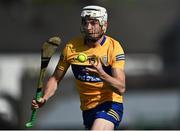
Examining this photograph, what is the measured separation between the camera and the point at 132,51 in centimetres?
2842

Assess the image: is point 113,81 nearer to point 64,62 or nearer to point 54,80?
point 64,62

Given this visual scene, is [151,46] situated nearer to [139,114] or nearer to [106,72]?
[139,114]

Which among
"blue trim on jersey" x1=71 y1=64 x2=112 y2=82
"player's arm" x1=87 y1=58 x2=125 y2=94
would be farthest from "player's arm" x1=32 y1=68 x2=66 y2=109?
"player's arm" x1=87 y1=58 x2=125 y2=94

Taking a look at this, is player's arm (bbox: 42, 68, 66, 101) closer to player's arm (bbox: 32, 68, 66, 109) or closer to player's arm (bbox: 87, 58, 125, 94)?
player's arm (bbox: 32, 68, 66, 109)

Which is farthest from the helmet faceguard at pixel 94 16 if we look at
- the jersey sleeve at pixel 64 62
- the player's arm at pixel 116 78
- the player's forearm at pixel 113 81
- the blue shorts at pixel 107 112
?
the blue shorts at pixel 107 112

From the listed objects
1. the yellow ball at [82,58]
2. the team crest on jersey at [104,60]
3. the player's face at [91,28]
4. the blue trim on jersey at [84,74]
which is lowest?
the blue trim on jersey at [84,74]

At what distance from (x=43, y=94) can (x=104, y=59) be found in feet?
2.58

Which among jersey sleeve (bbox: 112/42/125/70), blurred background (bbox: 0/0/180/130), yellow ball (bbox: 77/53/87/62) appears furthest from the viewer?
blurred background (bbox: 0/0/180/130)

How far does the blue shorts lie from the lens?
8.61 metres

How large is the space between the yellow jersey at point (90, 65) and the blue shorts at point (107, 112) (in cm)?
4

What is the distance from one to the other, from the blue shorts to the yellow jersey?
0.04 meters

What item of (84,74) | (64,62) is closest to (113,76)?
(84,74)

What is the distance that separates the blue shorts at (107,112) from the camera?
8.61m

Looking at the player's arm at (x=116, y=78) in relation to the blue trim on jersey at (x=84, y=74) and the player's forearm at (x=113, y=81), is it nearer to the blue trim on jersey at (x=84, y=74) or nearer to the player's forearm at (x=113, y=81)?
the player's forearm at (x=113, y=81)
